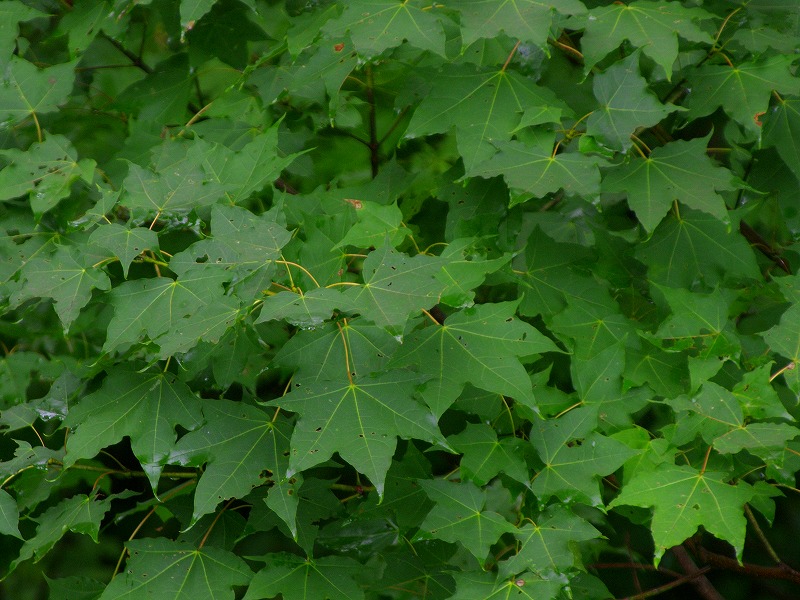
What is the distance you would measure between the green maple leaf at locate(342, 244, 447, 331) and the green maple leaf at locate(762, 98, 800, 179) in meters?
0.86

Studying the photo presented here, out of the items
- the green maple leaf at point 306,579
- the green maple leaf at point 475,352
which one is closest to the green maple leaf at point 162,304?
the green maple leaf at point 475,352

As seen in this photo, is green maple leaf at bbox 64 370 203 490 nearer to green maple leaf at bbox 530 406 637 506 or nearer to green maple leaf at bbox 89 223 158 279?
green maple leaf at bbox 89 223 158 279

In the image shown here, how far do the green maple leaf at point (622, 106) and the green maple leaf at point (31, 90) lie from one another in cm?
111

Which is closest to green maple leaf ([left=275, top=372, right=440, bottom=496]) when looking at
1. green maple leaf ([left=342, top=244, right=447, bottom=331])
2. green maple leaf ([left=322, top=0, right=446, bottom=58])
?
green maple leaf ([left=342, top=244, right=447, bottom=331])

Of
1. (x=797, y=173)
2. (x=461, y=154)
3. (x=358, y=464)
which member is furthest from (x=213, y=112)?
(x=797, y=173)

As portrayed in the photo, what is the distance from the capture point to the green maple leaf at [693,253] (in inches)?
71.4

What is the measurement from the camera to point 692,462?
1618 mm

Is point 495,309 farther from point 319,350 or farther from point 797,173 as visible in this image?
point 797,173

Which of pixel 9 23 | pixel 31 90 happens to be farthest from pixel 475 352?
pixel 9 23

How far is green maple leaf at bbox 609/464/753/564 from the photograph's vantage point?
1380mm

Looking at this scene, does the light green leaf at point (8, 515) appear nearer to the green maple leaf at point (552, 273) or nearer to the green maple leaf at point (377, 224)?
the green maple leaf at point (377, 224)

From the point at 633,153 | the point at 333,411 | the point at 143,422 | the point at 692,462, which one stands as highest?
the point at 633,153

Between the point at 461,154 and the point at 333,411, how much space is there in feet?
1.87

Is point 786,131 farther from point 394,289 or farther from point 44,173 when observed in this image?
point 44,173
